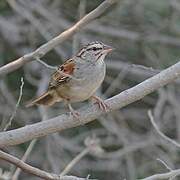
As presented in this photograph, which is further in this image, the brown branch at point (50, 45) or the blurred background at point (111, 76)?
the blurred background at point (111, 76)

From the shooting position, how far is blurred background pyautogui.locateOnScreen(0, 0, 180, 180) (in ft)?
20.8

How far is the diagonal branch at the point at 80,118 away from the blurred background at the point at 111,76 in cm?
261

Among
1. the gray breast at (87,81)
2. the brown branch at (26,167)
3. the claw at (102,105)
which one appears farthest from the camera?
the gray breast at (87,81)

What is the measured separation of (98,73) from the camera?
13.7 feet

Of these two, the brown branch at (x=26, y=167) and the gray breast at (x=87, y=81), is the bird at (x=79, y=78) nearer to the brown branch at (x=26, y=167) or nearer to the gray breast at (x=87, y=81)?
the gray breast at (x=87, y=81)

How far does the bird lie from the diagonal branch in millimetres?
467

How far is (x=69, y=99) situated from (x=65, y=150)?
95.3 inches

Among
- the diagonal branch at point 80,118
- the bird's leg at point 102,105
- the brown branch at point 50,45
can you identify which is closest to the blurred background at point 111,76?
the brown branch at point 50,45

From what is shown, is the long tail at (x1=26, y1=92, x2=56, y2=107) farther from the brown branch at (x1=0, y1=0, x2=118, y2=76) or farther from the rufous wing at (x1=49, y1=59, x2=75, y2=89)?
the brown branch at (x1=0, y1=0, x2=118, y2=76)

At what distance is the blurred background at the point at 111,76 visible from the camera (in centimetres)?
633

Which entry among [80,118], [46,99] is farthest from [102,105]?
[46,99]

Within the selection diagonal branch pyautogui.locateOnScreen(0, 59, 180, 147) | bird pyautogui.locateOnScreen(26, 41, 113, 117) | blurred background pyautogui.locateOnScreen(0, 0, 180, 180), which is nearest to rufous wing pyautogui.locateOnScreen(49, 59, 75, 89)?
bird pyautogui.locateOnScreen(26, 41, 113, 117)

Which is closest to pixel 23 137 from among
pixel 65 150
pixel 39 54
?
pixel 39 54

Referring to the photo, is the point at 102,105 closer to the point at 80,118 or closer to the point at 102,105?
the point at 102,105
